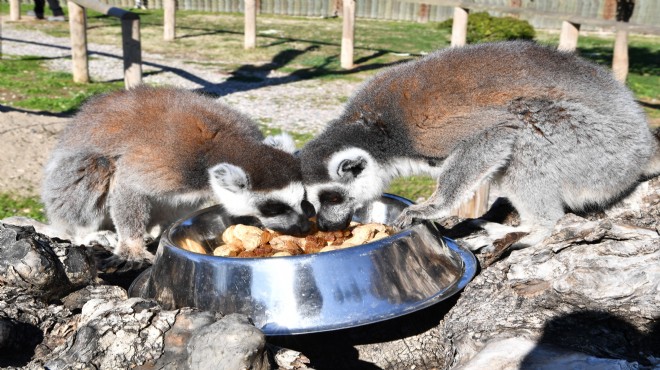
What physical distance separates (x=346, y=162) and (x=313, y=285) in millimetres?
1342

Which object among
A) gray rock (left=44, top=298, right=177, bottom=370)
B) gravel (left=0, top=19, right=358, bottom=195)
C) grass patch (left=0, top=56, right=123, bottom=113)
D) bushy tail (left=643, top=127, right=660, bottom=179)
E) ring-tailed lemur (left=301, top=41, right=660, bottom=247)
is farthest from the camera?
grass patch (left=0, top=56, right=123, bottom=113)

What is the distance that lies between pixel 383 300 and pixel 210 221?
162 centimetres

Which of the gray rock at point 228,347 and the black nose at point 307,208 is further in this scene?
the black nose at point 307,208

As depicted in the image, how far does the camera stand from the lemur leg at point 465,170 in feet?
13.9

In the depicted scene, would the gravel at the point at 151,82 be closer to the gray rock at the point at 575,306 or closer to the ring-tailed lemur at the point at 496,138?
the ring-tailed lemur at the point at 496,138

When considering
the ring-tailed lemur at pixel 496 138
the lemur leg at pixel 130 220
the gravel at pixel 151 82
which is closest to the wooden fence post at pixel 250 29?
the gravel at pixel 151 82

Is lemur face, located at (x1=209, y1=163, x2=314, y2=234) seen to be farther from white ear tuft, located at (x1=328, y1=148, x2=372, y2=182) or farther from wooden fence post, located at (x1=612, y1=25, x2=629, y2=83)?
→ wooden fence post, located at (x1=612, y1=25, x2=629, y2=83)

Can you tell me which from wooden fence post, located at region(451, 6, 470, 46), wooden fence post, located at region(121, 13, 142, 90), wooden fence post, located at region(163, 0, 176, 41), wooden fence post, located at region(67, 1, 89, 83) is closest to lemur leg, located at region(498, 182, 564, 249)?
wooden fence post, located at region(121, 13, 142, 90)

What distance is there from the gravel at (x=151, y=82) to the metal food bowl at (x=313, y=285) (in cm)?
386

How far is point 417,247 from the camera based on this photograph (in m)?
3.59

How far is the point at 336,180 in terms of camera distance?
4.50 m

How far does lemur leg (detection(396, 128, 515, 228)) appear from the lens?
423 centimetres

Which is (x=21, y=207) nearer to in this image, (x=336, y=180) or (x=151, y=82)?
(x=336, y=180)

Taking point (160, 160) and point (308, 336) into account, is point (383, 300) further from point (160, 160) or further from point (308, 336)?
point (160, 160)
